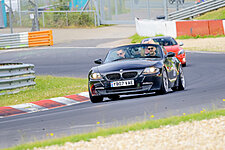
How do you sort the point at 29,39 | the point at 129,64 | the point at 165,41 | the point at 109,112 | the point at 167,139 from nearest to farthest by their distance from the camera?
the point at 167,139 → the point at 109,112 → the point at 129,64 → the point at 165,41 → the point at 29,39

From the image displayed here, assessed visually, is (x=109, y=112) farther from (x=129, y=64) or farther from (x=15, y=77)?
(x=15, y=77)

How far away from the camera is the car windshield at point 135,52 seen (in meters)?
13.0

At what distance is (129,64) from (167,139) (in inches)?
203

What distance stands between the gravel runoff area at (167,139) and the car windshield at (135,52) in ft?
16.9

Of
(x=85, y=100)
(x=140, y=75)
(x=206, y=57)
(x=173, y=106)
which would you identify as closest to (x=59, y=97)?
(x=85, y=100)

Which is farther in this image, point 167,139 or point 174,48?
point 174,48

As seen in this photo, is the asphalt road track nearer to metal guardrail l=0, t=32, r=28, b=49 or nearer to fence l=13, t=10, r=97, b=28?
metal guardrail l=0, t=32, r=28, b=49

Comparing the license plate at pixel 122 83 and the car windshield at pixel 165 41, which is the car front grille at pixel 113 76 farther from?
the car windshield at pixel 165 41

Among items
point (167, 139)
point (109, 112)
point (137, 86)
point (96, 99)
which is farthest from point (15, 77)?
point (167, 139)

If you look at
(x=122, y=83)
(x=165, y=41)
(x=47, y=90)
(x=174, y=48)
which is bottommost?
(x=47, y=90)

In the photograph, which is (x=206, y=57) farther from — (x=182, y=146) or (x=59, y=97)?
(x=182, y=146)

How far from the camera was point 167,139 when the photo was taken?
275 inches

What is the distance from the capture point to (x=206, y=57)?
26.1m

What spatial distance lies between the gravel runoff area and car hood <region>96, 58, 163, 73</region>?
13.3 feet
